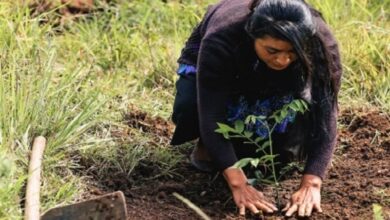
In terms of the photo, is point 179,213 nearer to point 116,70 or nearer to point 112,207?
point 112,207

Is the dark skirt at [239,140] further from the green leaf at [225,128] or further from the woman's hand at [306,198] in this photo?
the green leaf at [225,128]

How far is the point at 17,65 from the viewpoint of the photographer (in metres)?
3.78

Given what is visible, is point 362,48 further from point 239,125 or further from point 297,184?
point 239,125

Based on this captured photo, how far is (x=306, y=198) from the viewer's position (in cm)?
318

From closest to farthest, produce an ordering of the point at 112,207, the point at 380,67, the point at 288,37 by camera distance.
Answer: the point at 288,37
the point at 112,207
the point at 380,67

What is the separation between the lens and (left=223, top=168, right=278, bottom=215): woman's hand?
314 centimetres

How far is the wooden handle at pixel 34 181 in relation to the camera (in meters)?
2.93

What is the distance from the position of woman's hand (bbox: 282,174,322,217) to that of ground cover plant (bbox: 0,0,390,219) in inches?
4.0

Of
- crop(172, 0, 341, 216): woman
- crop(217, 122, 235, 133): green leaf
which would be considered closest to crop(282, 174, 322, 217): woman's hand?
crop(172, 0, 341, 216): woman

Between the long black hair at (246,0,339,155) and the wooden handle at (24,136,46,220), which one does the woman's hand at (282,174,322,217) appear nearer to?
the long black hair at (246,0,339,155)

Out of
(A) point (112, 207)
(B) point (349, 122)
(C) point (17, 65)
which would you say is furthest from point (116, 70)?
(A) point (112, 207)

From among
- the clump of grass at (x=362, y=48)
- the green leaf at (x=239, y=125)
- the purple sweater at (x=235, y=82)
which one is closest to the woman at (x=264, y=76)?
the purple sweater at (x=235, y=82)

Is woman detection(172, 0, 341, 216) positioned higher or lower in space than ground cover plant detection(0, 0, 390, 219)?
higher

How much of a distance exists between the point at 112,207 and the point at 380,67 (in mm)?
1938
